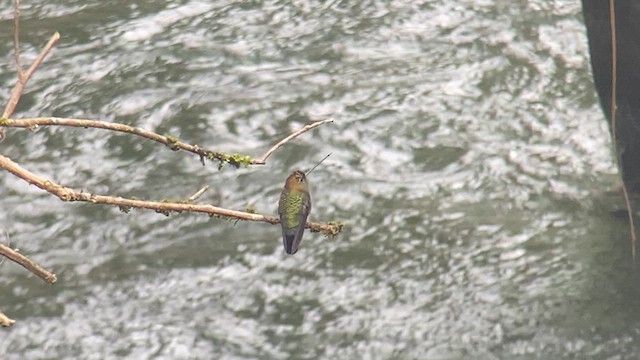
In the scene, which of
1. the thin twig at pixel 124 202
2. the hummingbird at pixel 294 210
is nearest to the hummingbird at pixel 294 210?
the hummingbird at pixel 294 210

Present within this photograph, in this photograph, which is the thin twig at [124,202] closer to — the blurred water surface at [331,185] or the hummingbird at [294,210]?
the hummingbird at [294,210]

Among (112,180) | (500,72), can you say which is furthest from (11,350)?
(500,72)

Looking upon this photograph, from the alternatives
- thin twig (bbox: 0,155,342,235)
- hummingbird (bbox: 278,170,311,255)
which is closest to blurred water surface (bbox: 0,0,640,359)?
hummingbird (bbox: 278,170,311,255)

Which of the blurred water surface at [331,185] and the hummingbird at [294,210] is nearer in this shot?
the hummingbird at [294,210]

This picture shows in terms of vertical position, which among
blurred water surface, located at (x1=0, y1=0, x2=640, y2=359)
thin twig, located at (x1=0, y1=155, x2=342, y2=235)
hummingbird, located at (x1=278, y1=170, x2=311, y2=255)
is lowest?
blurred water surface, located at (x1=0, y1=0, x2=640, y2=359)

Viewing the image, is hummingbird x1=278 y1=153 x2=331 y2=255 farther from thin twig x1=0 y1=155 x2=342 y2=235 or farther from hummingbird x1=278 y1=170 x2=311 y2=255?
thin twig x1=0 y1=155 x2=342 y2=235

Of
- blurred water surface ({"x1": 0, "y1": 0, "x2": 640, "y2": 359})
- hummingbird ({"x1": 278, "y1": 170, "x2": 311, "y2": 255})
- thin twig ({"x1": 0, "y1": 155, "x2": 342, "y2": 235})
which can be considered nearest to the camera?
thin twig ({"x1": 0, "y1": 155, "x2": 342, "y2": 235})

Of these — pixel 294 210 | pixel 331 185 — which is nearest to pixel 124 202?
pixel 294 210
